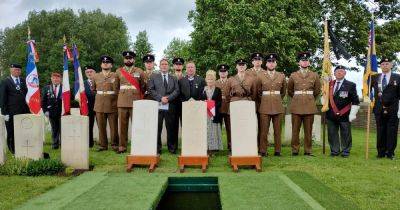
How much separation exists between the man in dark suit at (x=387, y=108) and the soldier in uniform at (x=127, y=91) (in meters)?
5.63

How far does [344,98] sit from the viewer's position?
11.1 meters

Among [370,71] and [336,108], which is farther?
[370,71]

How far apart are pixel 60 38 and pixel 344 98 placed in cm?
4040

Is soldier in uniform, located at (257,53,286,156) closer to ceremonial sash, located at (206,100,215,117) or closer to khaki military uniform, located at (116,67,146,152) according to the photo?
ceremonial sash, located at (206,100,215,117)

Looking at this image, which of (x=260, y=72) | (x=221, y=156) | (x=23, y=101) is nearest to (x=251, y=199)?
(x=221, y=156)

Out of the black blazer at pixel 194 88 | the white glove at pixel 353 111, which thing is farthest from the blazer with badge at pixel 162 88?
the white glove at pixel 353 111

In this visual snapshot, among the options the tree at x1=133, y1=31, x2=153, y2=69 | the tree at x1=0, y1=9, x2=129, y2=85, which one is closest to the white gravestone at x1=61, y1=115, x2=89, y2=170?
the tree at x1=0, y1=9, x2=129, y2=85

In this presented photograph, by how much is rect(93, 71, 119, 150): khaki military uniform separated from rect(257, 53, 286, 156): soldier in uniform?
3.50m

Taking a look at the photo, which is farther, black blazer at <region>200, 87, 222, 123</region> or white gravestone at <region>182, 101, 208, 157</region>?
black blazer at <region>200, 87, 222, 123</region>

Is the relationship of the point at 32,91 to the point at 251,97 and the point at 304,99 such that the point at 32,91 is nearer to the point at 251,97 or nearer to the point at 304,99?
the point at 251,97

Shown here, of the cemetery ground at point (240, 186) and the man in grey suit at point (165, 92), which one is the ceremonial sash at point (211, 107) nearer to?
the man in grey suit at point (165, 92)

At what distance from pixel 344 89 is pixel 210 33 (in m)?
18.4

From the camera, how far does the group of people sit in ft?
35.6

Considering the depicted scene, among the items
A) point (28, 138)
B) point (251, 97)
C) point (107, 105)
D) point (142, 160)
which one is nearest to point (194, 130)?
point (142, 160)
